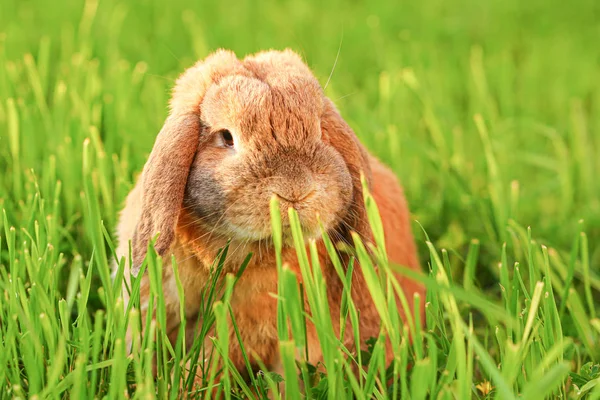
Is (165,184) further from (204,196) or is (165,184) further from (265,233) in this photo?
(265,233)

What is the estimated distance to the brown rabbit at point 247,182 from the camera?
2211 mm

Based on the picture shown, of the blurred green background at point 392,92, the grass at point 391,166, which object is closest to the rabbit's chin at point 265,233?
the grass at point 391,166

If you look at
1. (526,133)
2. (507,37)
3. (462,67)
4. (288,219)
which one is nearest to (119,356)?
(288,219)

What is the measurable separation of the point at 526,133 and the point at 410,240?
7.11 ft

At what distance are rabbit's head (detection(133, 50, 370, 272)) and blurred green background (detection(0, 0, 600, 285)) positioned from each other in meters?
0.47

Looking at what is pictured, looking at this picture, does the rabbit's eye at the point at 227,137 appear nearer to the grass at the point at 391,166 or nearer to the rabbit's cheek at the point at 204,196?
the rabbit's cheek at the point at 204,196

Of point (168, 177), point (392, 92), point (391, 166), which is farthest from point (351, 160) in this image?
point (392, 92)

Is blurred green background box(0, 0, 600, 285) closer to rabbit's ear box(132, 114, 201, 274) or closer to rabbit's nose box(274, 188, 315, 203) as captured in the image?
rabbit's ear box(132, 114, 201, 274)

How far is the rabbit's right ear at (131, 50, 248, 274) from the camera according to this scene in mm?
2316

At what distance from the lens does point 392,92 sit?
4633 millimetres

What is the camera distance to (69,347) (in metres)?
2.28

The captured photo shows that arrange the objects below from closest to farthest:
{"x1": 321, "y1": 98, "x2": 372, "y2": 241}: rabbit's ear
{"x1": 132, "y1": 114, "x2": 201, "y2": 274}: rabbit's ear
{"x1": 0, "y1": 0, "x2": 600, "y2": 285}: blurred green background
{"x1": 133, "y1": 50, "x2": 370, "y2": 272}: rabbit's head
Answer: {"x1": 133, "y1": 50, "x2": 370, "y2": 272}: rabbit's head < {"x1": 132, "y1": 114, "x2": 201, "y2": 274}: rabbit's ear < {"x1": 321, "y1": 98, "x2": 372, "y2": 241}: rabbit's ear < {"x1": 0, "y1": 0, "x2": 600, "y2": 285}: blurred green background

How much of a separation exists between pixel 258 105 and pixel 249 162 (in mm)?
175

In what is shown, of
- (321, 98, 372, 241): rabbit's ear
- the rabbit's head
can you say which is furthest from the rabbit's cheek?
(321, 98, 372, 241): rabbit's ear
